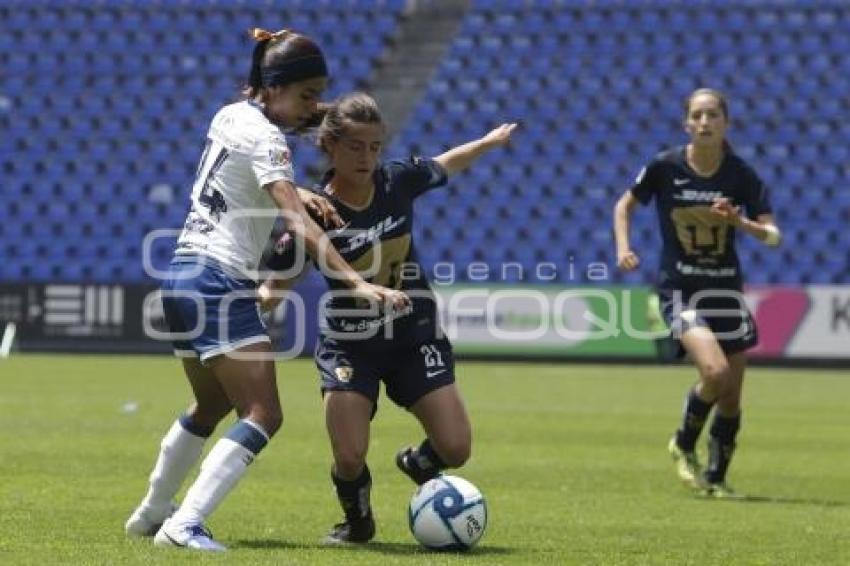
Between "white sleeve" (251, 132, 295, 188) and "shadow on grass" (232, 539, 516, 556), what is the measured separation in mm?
1697

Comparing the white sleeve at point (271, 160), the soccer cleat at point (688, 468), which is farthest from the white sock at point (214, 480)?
the soccer cleat at point (688, 468)

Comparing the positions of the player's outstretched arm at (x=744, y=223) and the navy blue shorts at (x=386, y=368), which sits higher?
the player's outstretched arm at (x=744, y=223)

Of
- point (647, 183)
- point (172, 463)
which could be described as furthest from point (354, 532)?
point (647, 183)

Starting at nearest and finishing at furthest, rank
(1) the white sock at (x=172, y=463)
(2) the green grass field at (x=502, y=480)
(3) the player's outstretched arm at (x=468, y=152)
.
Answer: (2) the green grass field at (x=502, y=480) → (1) the white sock at (x=172, y=463) → (3) the player's outstretched arm at (x=468, y=152)

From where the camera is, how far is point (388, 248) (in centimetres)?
825

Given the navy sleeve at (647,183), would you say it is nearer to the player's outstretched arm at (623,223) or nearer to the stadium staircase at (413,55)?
the player's outstretched arm at (623,223)

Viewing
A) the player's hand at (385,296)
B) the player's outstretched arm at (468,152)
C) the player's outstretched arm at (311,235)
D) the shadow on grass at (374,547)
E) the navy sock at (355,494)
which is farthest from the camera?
the player's outstretched arm at (468,152)

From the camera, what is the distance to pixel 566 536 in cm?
866

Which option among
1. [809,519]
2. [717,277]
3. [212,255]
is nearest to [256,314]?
[212,255]

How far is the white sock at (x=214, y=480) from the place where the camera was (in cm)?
742

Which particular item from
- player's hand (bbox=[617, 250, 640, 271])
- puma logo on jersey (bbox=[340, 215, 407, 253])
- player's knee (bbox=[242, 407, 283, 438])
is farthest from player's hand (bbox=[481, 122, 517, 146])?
player's hand (bbox=[617, 250, 640, 271])

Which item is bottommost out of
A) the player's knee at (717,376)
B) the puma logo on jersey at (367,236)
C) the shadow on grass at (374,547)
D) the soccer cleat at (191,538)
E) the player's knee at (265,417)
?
the player's knee at (717,376)

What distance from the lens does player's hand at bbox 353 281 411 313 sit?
7.01 meters

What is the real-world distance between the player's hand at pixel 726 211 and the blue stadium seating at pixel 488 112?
58.3ft
